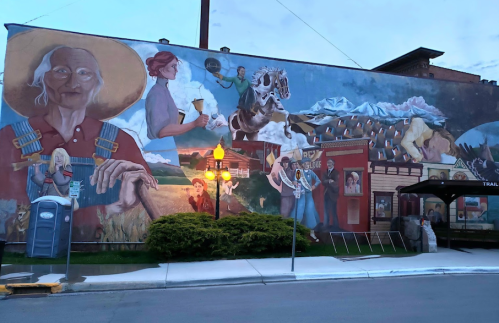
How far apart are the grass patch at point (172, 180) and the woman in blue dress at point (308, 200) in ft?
15.9

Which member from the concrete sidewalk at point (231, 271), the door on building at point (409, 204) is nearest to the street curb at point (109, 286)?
the concrete sidewalk at point (231, 271)

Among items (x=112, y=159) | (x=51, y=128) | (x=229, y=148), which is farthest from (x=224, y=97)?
(x=51, y=128)

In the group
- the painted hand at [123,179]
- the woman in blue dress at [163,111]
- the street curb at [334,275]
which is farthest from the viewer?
the woman in blue dress at [163,111]

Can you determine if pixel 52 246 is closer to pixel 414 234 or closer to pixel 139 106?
pixel 139 106

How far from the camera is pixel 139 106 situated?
16375mm

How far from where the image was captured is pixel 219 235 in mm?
13594

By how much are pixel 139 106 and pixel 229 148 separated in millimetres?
4056

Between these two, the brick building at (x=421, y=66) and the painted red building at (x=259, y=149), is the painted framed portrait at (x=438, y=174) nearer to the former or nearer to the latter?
the painted red building at (x=259, y=149)

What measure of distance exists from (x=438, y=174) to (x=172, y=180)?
12.5 meters

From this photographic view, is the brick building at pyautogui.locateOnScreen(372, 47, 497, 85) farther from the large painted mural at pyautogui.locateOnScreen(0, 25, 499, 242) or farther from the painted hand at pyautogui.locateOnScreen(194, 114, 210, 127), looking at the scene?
the painted hand at pyautogui.locateOnScreen(194, 114, 210, 127)

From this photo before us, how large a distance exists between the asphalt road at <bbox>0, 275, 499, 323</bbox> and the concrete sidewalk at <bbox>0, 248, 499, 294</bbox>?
528 mm

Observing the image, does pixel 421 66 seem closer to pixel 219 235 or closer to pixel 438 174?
pixel 438 174

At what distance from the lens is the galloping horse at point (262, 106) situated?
684 inches

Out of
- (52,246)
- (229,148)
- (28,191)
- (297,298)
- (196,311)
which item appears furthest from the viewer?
(229,148)
